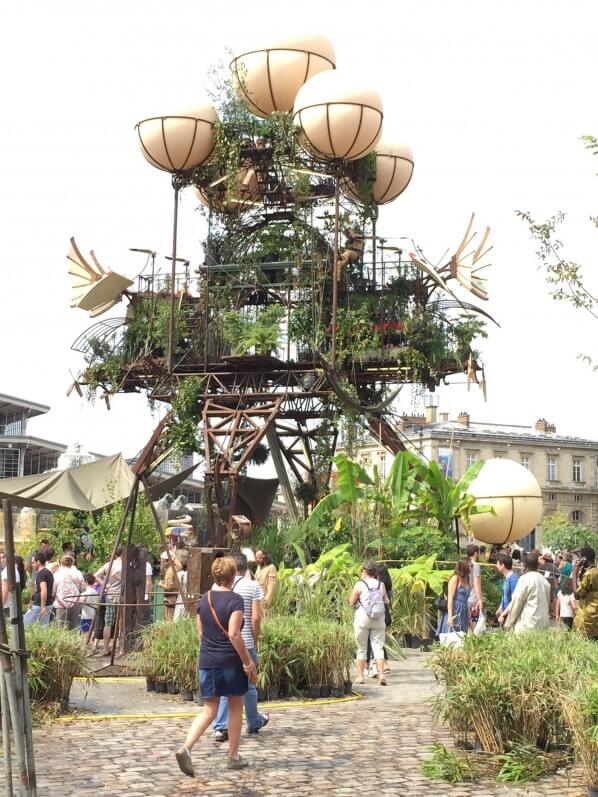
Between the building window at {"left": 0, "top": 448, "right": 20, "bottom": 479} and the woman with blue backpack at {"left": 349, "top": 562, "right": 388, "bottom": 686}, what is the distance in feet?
149

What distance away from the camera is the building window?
58031 mm

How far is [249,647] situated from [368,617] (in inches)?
167

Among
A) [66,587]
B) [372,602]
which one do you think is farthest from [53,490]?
[372,602]

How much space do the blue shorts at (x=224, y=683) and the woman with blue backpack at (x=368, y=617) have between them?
18.1 feet

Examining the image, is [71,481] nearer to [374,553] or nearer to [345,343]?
[374,553]

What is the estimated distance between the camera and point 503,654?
973 cm

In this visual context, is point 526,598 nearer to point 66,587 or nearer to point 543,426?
point 66,587

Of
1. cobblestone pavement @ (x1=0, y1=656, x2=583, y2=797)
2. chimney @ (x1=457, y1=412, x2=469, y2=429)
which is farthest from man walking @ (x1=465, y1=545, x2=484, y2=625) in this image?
chimney @ (x1=457, y1=412, x2=469, y2=429)

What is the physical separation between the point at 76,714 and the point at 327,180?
15.2 m

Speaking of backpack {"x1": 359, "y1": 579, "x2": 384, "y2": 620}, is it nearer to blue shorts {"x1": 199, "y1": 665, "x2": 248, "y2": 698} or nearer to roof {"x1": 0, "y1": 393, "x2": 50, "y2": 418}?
blue shorts {"x1": 199, "y1": 665, "x2": 248, "y2": 698}

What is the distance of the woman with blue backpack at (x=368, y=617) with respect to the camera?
14633 mm

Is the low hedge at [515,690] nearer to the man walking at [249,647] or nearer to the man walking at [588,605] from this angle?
the man walking at [249,647]

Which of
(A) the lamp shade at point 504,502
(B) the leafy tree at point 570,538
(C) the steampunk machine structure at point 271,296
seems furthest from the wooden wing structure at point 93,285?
(B) the leafy tree at point 570,538

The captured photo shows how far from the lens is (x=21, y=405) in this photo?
60.7 metres
